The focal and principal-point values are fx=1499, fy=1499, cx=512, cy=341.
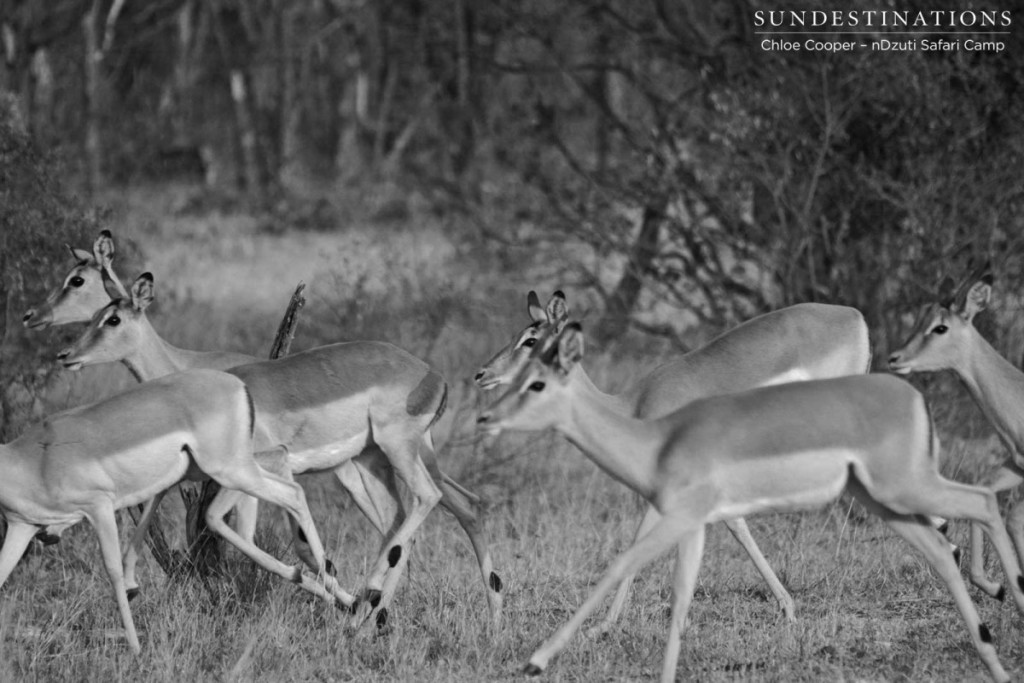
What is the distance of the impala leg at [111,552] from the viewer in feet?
20.0

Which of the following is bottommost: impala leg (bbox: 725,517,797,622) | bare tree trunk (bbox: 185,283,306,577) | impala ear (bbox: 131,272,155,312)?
impala leg (bbox: 725,517,797,622)

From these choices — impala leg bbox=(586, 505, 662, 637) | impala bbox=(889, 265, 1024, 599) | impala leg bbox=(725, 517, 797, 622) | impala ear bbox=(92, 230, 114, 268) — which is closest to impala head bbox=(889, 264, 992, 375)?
impala bbox=(889, 265, 1024, 599)

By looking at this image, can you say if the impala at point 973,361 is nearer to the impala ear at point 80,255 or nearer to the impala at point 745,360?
the impala at point 745,360

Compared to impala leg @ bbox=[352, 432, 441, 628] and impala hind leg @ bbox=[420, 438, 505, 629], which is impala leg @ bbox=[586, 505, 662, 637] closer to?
impala hind leg @ bbox=[420, 438, 505, 629]

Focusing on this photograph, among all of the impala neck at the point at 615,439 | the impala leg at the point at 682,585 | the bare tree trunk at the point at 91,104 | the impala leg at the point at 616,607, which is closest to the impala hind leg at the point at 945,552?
the impala leg at the point at 682,585

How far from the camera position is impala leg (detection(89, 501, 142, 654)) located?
6090 mm

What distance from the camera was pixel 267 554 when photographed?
21.4 feet

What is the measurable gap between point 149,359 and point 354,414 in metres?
1.27

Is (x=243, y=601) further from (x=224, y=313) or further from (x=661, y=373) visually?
(x=224, y=313)

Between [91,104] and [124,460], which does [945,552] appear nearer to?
[124,460]

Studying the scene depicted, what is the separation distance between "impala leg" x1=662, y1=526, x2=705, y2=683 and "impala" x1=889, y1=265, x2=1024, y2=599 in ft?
6.28

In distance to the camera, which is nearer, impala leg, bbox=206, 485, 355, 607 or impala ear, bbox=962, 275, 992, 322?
impala leg, bbox=206, 485, 355, 607

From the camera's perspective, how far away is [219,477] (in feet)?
20.7

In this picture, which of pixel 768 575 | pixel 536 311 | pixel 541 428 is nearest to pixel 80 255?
pixel 536 311
